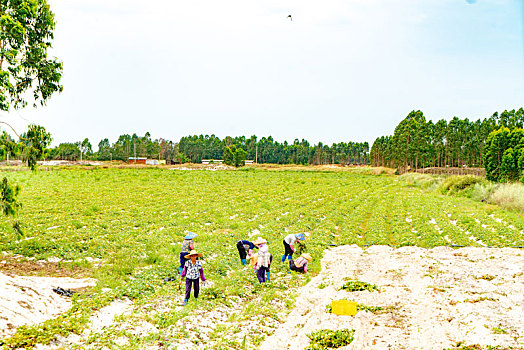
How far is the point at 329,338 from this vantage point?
7.75 metres

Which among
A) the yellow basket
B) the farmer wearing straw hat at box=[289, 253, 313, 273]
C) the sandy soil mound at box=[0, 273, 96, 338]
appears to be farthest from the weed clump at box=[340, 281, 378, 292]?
the sandy soil mound at box=[0, 273, 96, 338]

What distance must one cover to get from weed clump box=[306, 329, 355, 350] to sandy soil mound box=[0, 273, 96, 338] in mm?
6303

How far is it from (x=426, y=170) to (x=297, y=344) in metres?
114

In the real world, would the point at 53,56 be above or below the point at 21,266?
above

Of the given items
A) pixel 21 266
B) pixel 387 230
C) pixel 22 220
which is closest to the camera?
pixel 21 266

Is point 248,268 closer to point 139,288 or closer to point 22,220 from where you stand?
point 139,288

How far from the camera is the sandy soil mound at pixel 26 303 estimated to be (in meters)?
8.05

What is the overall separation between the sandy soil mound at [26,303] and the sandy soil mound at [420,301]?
5503mm


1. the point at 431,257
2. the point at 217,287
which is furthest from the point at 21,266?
the point at 431,257

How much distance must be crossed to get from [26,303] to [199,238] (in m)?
9.07

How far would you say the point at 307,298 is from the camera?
10.6 metres

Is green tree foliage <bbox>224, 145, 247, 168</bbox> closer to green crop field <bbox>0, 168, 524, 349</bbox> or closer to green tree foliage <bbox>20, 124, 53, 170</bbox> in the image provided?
green crop field <bbox>0, 168, 524, 349</bbox>

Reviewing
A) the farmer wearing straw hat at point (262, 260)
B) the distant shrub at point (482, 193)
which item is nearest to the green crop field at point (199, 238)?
the farmer wearing straw hat at point (262, 260)

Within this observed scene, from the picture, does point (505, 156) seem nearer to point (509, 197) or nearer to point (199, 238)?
point (509, 197)
